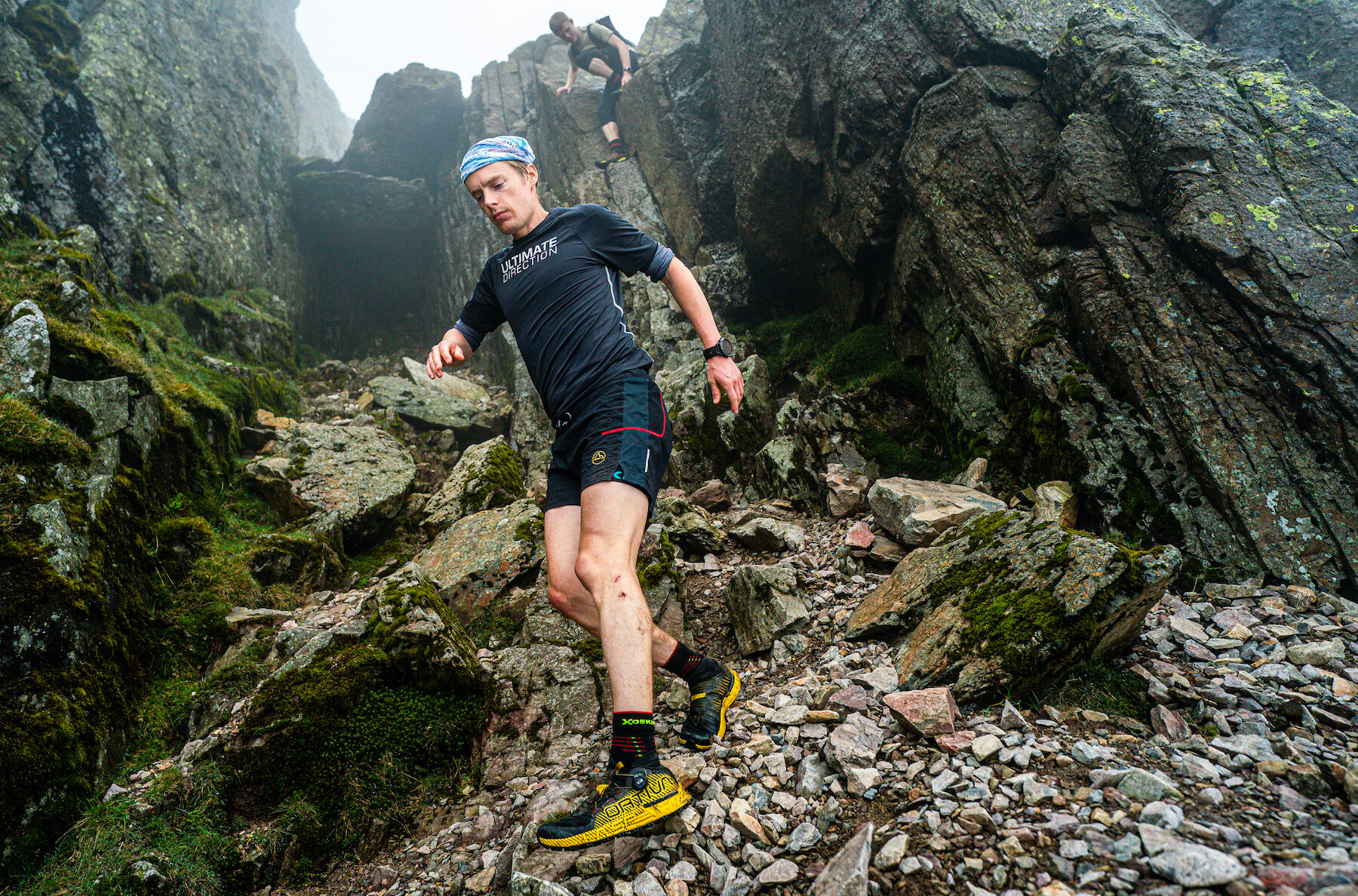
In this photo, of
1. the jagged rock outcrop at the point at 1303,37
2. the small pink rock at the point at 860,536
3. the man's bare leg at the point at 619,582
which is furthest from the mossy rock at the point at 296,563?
the jagged rock outcrop at the point at 1303,37

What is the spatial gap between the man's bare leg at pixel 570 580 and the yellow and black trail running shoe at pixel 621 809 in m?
0.83

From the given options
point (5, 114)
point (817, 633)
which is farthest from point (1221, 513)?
point (5, 114)

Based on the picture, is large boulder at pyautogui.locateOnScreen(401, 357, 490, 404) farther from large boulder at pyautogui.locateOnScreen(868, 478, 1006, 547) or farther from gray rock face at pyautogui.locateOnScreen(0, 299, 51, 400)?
large boulder at pyautogui.locateOnScreen(868, 478, 1006, 547)

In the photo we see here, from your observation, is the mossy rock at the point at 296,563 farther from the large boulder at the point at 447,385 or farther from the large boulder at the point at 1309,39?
the large boulder at the point at 1309,39

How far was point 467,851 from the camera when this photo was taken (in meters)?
3.55

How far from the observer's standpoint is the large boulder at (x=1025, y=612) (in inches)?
143

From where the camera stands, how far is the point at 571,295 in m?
3.88

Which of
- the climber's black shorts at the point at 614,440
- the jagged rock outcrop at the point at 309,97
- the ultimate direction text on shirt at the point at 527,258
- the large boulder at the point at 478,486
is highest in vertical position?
the jagged rock outcrop at the point at 309,97

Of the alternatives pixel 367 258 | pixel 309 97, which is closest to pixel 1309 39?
pixel 367 258

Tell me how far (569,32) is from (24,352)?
1810 cm

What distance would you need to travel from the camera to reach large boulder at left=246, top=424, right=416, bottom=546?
29.1 ft

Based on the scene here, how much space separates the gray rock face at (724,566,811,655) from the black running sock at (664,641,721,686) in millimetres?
1276

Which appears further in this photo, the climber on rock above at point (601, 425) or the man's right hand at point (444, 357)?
the man's right hand at point (444, 357)

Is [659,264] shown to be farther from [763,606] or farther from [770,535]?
[770,535]
